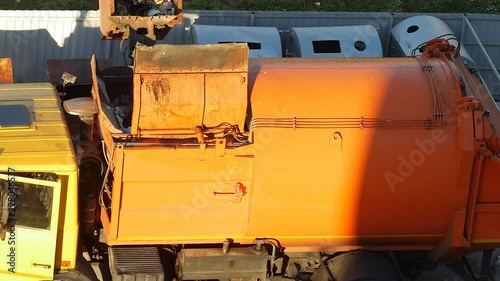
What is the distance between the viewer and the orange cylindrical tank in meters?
7.05

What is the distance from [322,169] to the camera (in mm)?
7062

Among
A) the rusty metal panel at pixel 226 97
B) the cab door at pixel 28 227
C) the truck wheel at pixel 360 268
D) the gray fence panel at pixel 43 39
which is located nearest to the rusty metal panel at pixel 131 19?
the rusty metal panel at pixel 226 97

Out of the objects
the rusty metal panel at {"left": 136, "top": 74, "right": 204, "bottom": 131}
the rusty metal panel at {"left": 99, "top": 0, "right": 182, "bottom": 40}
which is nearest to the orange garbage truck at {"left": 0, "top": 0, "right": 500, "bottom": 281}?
the rusty metal panel at {"left": 136, "top": 74, "right": 204, "bottom": 131}

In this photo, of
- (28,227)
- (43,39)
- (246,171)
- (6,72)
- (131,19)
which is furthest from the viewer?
(43,39)

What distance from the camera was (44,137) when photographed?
6.95m

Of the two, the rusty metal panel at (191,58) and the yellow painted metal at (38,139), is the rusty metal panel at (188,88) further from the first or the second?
the yellow painted metal at (38,139)

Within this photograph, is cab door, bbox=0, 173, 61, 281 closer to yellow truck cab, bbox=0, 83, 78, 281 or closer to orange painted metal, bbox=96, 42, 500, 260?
yellow truck cab, bbox=0, 83, 78, 281

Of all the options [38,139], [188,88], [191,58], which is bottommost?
[38,139]

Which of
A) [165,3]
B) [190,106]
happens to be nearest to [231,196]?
[190,106]

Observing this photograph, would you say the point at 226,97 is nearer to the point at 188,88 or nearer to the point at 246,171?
the point at 188,88

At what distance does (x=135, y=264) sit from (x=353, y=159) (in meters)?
2.06

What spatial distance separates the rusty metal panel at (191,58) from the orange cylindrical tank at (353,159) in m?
0.33

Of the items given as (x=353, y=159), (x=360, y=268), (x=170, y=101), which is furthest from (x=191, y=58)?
(x=360, y=268)

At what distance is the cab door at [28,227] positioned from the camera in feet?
21.6
